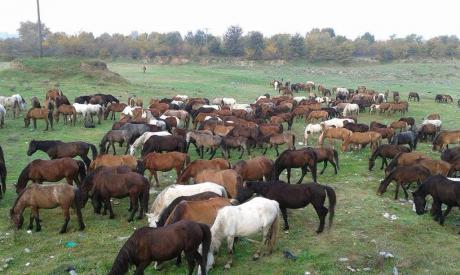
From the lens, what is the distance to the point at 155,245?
23.5 ft

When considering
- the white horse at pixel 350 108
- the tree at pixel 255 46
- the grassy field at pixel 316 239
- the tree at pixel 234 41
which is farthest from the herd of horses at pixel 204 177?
the tree at pixel 234 41

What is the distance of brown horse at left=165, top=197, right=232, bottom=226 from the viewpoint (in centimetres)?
821

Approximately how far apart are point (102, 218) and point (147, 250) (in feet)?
12.8

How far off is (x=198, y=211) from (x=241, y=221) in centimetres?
89

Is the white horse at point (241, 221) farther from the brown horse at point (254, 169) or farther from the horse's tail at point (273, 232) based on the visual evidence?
the brown horse at point (254, 169)

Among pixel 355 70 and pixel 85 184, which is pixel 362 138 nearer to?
pixel 85 184

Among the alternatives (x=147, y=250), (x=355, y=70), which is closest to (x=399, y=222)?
(x=147, y=250)

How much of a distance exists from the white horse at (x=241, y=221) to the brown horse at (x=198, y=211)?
0.39m

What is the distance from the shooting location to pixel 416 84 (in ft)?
164

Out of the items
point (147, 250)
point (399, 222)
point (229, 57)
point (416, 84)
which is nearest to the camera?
point (147, 250)

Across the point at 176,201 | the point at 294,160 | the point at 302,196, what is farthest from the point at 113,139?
the point at 302,196

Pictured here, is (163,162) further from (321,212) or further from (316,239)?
(316,239)

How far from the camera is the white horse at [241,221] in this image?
26.4 feet

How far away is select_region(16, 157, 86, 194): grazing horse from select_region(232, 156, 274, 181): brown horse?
175 inches
